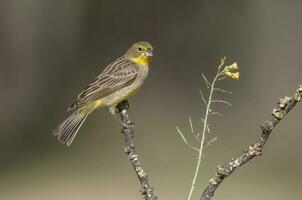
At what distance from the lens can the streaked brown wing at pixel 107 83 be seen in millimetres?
4783

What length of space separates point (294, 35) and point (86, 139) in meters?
3.58

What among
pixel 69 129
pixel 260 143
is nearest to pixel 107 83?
pixel 69 129

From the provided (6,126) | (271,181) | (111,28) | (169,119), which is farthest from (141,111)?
(271,181)

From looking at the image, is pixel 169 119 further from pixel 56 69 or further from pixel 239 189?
pixel 239 189

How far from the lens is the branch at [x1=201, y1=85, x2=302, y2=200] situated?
1.87m

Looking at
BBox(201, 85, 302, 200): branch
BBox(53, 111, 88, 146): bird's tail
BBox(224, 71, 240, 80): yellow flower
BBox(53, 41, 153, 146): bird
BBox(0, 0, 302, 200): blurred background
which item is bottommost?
BBox(201, 85, 302, 200): branch

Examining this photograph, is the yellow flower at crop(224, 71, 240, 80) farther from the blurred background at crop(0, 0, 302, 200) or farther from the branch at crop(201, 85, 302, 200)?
the blurred background at crop(0, 0, 302, 200)

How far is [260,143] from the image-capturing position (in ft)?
6.39

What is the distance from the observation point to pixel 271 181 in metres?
9.59

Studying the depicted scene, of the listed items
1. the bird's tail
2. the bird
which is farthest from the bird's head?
the bird's tail

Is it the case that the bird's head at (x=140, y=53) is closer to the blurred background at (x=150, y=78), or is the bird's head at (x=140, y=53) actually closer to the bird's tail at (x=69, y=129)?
the bird's tail at (x=69, y=129)

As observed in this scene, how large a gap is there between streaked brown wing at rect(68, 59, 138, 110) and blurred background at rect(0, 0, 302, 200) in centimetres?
545

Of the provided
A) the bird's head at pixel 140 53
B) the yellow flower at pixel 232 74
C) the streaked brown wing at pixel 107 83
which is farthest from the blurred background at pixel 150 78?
the yellow flower at pixel 232 74

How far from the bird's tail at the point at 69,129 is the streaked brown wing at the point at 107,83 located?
9 cm
